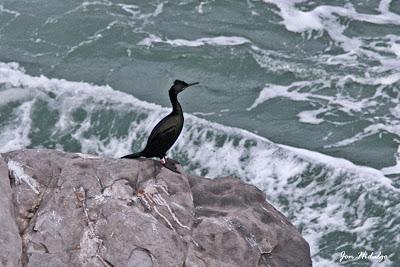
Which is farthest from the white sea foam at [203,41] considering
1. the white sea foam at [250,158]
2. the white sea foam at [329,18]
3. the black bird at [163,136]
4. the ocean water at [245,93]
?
the black bird at [163,136]

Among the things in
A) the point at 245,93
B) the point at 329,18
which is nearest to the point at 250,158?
the point at 245,93

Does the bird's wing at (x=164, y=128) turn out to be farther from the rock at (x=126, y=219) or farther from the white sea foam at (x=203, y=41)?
the white sea foam at (x=203, y=41)

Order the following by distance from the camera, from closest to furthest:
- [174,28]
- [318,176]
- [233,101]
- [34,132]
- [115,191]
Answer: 1. [115,191]
2. [318,176]
3. [34,132]
4. [233,101]
5. [174,28]

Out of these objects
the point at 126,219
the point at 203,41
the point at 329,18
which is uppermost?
the point at 126,219

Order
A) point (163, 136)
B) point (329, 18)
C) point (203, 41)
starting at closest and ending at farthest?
point (163, 136), point (203, 41), point (329, 18)

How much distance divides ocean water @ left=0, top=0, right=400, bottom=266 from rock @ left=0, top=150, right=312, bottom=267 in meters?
3.01

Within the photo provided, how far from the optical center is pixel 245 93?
57.5 feet

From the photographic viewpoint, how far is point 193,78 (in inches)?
709

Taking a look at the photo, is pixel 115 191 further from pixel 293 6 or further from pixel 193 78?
pixel 293 6

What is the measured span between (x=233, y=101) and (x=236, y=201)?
727cm

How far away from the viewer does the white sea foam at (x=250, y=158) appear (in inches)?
539

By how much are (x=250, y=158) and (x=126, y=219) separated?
21.0ft

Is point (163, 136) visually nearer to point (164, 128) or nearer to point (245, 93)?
point (164, 128)

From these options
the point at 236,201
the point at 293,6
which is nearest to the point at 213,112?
the point at 293,6
